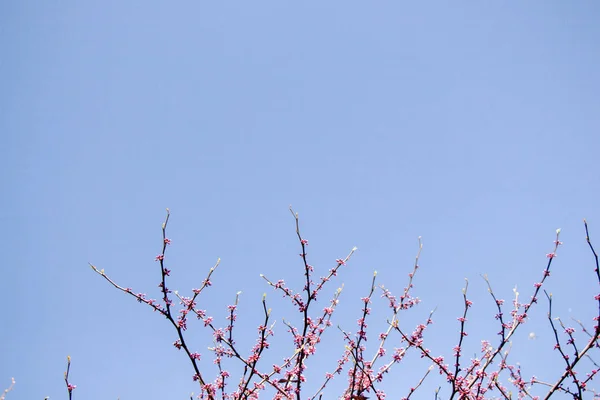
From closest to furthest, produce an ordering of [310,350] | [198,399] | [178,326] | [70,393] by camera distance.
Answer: [70,393] < [178,326] < [310,350] < [198,399]

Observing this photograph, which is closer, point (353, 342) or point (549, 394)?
point (549, 394)

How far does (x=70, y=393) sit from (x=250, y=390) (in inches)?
79.2

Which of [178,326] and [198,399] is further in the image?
[198,399]

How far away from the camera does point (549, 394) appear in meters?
4.75

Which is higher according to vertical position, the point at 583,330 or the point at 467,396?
the point at 583,330

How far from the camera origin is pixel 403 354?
5.73 metres

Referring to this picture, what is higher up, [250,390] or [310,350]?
[310,350]

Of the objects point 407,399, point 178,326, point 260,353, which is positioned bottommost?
point 407,399

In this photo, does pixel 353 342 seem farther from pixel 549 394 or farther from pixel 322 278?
pixel 549 394

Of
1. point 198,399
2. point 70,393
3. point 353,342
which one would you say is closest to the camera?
point 70,393

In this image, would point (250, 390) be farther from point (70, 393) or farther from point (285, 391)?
point (70, 393)

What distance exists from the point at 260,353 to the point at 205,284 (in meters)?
1.12

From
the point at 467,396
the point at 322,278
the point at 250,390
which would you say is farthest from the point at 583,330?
the point at 250,390

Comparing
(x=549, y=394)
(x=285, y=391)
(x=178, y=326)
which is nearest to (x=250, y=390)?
(x=285, y=391)
